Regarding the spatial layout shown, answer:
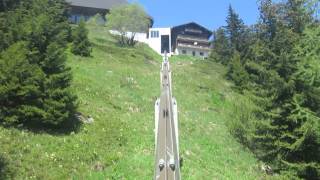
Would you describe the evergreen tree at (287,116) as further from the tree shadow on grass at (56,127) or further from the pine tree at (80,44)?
the pine tree at (80,44)

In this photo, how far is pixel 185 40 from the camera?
12462cm

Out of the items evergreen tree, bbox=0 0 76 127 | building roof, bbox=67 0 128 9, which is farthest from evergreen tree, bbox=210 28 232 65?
evergreen tree, bbox=0 0 76 127

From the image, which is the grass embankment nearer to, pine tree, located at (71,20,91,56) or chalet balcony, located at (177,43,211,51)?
pine tree, located at (71,20,91,56)

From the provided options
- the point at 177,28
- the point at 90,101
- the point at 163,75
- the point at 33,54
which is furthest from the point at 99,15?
the point at 33,54

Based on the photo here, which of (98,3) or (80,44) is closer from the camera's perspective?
(80,44)

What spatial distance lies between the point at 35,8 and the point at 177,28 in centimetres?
9140

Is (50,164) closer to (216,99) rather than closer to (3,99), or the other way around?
(3,99)

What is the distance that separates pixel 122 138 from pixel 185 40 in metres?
94.2

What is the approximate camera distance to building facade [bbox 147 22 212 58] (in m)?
122

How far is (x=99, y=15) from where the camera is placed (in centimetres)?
11431

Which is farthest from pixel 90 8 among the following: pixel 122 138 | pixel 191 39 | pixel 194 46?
pixel 122 138

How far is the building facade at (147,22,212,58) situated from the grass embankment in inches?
2495

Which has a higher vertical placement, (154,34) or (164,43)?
(154,34)

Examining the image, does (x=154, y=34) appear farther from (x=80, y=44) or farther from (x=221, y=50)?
(x=80, y=44)
